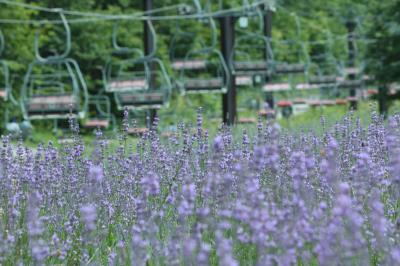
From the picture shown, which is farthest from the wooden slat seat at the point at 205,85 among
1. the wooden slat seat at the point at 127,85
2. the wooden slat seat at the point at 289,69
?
the wooden slat seat at the point at 289,69

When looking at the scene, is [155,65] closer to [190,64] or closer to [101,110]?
[190,64]

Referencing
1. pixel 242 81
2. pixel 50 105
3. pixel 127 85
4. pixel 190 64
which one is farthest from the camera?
pixel 242 81

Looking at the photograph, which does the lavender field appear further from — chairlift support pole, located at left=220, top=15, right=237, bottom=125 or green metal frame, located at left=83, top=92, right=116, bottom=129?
green metal frame, located at left=83, top=92, right=116, bottom=129

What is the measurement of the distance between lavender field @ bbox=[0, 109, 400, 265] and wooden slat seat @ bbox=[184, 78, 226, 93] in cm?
861

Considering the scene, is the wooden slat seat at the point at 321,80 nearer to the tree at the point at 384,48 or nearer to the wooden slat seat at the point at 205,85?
the tree at the point at 384,48

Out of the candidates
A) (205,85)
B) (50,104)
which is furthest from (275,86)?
(50,104)

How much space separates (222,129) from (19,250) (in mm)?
1892

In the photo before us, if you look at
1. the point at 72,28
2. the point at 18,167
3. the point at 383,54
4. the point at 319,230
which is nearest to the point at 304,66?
the point at 383,54

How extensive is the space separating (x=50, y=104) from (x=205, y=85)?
2910 mm

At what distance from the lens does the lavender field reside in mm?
2662

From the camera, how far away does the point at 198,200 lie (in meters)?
4.35

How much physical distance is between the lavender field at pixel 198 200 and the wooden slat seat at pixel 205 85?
8613 millimetres

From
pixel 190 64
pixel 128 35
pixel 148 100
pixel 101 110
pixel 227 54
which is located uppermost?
pixel 128 35

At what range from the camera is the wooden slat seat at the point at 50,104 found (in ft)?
39.3
